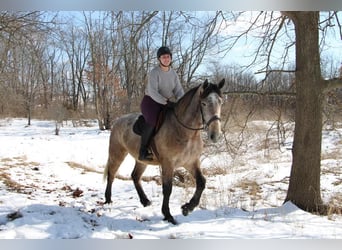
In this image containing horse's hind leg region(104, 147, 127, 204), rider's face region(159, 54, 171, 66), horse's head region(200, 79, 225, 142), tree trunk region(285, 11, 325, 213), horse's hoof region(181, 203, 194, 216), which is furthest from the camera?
horse's hind leg region(104, 147, 127, 204)

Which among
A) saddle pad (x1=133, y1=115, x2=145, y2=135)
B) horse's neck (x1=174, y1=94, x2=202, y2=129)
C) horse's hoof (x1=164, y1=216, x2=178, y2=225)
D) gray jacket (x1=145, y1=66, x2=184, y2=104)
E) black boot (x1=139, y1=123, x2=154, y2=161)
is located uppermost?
gray jacket (x1=145, y1=66, x2=184, y2=104)

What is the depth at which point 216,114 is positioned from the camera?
3.17 metres

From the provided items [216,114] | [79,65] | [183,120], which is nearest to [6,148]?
→ [79,65]

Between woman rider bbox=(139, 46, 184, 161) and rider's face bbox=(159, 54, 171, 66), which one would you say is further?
woman rider bbox=(139, 46, 184, 161)

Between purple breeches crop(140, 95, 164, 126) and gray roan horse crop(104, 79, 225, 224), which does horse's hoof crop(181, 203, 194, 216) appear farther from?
purple breeches crop(140, 95, 164, 126)

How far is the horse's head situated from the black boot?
829mm

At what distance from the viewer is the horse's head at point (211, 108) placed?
312 cm

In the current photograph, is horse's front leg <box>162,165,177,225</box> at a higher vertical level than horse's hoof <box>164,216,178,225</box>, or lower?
higher

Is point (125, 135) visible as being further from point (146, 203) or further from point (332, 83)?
point (332, 83)

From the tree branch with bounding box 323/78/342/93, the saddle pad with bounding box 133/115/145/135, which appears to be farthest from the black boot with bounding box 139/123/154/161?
the tree branch with bounding box 323/78/342/93

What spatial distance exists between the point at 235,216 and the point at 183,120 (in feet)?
4.36

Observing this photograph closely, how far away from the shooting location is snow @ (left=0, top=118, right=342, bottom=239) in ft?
10.9

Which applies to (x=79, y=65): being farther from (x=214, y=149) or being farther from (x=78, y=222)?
(x=214, y=149)

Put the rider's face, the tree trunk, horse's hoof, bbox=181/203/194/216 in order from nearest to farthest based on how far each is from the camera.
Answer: horse's hoof, bbox=181/203/194/216 < the rider's face < the tree trunk
